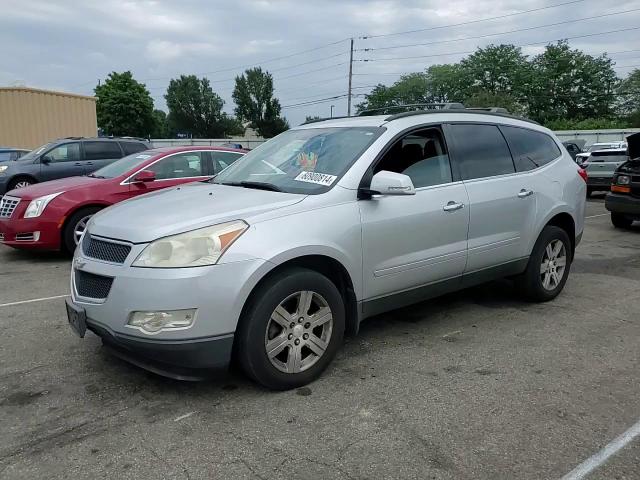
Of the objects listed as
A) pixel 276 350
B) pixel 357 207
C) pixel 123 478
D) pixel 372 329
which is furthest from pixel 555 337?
pixel 123 478

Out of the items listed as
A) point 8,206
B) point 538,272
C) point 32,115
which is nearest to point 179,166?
point 8,206

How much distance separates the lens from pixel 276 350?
3.44 meters

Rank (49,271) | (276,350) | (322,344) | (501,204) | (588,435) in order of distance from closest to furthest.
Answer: (588,435), (276,350), (322,344), (501,204), (49,271)

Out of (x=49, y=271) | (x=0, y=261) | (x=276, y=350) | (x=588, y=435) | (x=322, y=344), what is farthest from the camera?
(x=0, y=261)

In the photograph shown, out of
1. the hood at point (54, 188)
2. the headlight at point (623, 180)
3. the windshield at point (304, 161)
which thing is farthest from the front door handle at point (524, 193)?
the headlight at point (623, 180)

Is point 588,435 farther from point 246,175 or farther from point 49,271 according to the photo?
point 49,271

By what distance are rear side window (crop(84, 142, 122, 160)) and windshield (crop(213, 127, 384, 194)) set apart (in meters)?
8.65

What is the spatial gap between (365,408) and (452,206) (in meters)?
1.82

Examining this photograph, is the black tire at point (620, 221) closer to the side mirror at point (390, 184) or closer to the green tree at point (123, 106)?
the side mirror at point (390, 184)

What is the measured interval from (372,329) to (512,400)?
1534 mm

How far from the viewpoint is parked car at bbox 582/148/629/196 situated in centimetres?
1683

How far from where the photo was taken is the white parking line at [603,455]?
2699 mm

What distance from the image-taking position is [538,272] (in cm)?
532

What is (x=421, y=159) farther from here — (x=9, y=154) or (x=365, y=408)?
(x=9, y=154)
